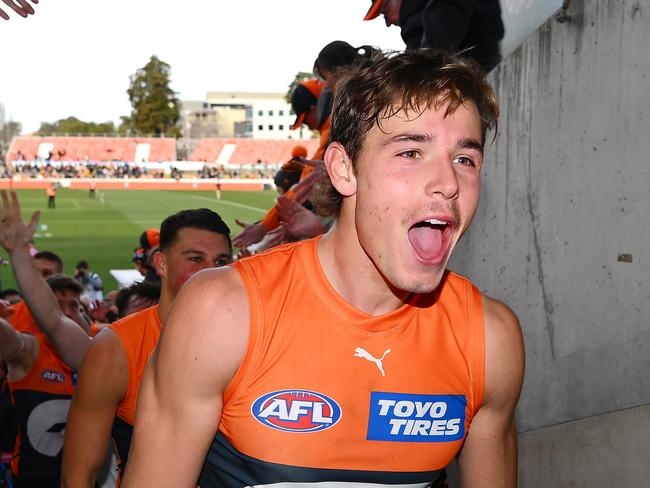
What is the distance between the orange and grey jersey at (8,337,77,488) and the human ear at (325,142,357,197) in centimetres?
272

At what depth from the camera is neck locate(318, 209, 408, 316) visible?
208 centimetres

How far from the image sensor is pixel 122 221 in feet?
103

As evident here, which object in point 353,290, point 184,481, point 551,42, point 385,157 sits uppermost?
point 551,42

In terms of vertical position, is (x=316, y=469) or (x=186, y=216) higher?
(x=186, y=216)

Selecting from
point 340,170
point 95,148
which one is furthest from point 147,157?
point 340,170

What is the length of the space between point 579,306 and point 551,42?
1.45m

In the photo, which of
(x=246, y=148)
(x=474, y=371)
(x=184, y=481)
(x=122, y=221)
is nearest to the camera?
(x=184, y=481)

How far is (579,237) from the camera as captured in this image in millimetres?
3910

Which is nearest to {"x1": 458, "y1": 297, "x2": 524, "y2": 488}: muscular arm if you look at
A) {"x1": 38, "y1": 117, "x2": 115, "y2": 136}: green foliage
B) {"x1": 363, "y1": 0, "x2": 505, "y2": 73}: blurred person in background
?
{"x1": 363, "y1": 0, "x2": 505, "y2": 73}: blurred person in background

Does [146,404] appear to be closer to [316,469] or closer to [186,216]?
[316,469]

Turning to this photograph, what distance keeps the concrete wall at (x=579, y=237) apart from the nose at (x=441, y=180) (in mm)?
1712

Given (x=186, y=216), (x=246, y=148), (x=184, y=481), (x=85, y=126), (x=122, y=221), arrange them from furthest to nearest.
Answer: (x=85, y=126) < (x=246, y=148) < (x=122, y=221) < (x=186, y=216) < (x=184, y=481)

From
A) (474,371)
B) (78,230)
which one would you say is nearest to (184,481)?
(474,371)

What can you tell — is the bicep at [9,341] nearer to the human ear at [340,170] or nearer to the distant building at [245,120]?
A: the human ear at [340,170]
